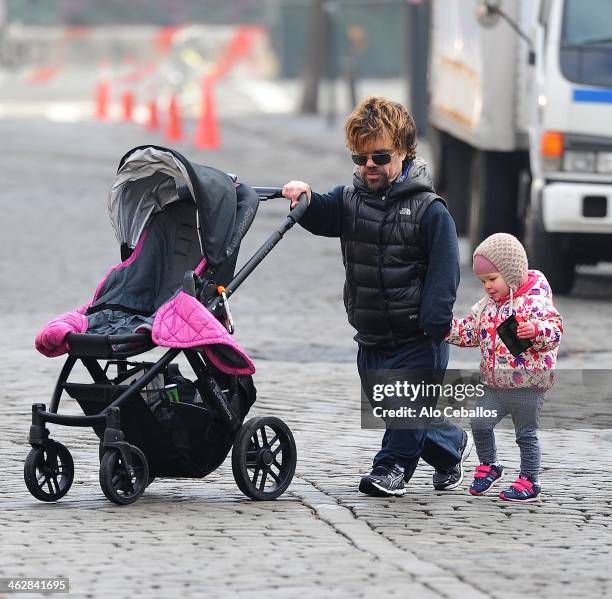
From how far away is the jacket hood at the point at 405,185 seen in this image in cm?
738

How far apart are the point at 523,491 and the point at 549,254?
7180 millimetres

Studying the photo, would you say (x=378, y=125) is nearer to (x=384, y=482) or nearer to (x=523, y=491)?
(x=384, y=482)

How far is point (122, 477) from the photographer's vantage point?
23.6 ft

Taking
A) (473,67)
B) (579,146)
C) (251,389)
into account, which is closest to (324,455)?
(251,389)

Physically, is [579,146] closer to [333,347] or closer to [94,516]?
[333,347]

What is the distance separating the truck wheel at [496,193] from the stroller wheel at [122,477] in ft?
31.5

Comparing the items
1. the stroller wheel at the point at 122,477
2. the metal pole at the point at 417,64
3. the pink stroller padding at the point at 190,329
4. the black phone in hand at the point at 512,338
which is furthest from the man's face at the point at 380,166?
the metal pole at the point at 417,64

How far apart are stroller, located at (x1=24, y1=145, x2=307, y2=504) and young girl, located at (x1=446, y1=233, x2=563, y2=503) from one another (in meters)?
0.75

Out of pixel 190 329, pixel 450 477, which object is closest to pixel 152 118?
pixel 450 477

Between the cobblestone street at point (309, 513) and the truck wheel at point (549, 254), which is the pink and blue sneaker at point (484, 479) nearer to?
the cobblestone street at point (309, 513)

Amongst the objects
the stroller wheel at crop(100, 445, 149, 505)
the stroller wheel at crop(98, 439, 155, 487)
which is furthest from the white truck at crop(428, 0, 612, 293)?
the stroller wheel at crop(100, 445, 149, 505)

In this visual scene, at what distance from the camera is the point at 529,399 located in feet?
24.2

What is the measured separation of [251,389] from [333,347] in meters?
4.45

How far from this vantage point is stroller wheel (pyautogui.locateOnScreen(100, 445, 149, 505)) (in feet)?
23.1
